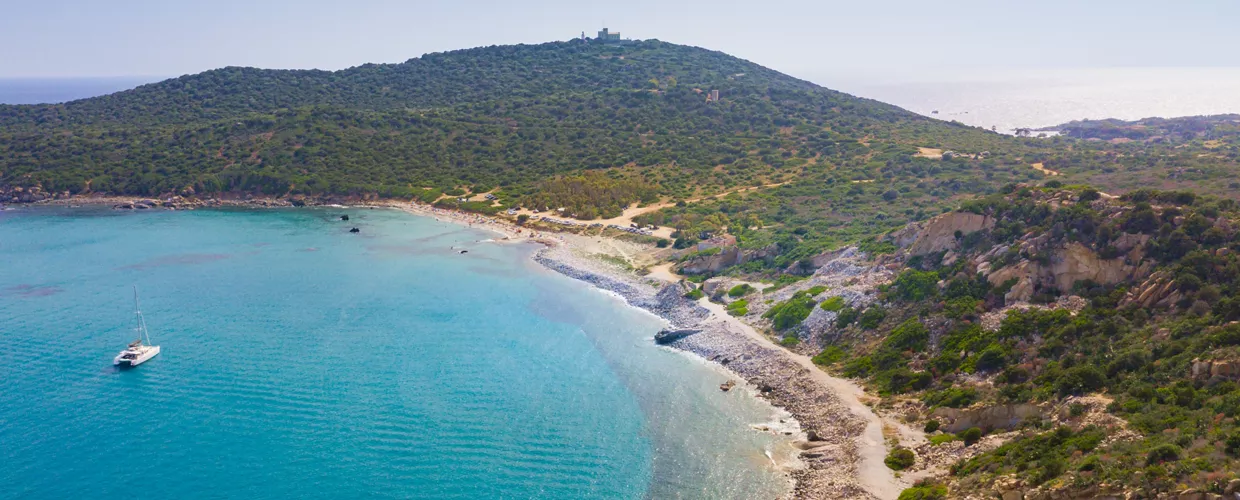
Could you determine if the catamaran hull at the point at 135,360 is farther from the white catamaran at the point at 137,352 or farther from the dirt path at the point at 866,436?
the dirt path at the point at 866,436

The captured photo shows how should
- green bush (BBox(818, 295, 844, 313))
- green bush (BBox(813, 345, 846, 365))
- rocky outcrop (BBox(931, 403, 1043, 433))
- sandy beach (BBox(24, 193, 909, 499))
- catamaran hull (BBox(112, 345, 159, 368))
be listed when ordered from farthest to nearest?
green bush (BBox(818, 295, 844, 313)) → catamaran hull (BBox(112, 345, 159, 368)) → green bush (BBox(813, 345, 846, 365)) → rocky outcrop (BBox(931, 403, 1043, 433)) → sandy beach (BBox(24, 193, 909, 499))

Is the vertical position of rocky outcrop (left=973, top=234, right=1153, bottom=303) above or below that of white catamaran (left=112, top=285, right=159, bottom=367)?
above

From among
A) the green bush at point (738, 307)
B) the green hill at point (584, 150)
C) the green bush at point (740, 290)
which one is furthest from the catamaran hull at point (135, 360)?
the green hill at point (584, 150)

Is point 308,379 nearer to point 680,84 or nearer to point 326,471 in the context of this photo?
point 326,471

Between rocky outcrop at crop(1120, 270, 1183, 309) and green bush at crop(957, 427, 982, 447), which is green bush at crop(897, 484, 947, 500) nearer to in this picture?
green bush at crop(957, 427, 982, 447)

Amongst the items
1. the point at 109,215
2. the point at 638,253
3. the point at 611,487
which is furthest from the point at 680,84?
the point at 611,487

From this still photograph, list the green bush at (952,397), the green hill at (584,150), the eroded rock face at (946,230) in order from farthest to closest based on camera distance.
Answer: the green hill at (584,150)
the eroded rock face at (946,230)
the green bush at (952,397)

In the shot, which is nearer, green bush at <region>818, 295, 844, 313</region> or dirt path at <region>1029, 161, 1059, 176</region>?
green bush at <region>818, 295, 844, 313</region>

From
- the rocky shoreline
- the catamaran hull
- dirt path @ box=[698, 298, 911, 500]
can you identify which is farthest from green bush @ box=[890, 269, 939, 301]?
the catamaran hull
